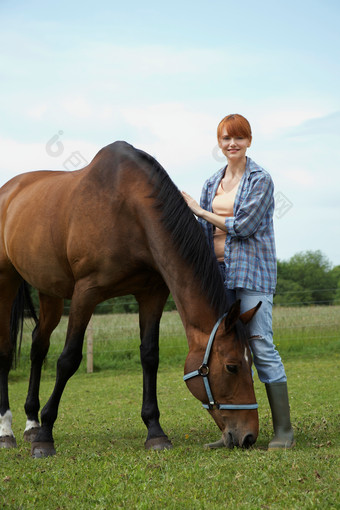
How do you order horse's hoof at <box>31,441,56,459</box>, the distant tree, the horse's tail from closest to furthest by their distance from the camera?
horse's hoof at <box>31,441,56,459</box> < the horse's tail < the distant tree

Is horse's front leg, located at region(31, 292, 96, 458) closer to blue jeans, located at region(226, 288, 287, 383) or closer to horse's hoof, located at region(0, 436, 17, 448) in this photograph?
horse's hoof, located at region(0, 436, 17, 448)

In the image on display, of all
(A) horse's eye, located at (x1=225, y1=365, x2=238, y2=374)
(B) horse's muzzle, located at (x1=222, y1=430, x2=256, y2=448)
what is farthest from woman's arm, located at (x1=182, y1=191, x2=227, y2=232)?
(B) horse's muzzle, located at (x1=222, y1=430, x2=256, y2=448)

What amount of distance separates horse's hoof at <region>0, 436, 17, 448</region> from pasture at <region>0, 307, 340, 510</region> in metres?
0.09

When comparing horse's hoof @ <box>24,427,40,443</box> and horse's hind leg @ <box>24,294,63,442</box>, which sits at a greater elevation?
horse's hind leg @ <box>24,294,63,442</box>

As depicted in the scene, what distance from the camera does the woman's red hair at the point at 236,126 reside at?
14.0 feet

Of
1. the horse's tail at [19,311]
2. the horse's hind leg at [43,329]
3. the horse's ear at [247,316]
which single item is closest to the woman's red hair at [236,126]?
the horse's ear at [247,316]

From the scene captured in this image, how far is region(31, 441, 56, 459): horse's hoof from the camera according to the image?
432cm

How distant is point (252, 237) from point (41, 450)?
2.29m

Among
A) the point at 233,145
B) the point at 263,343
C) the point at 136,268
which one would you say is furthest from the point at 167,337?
the point at 233,145

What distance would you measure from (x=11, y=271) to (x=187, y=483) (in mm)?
3116

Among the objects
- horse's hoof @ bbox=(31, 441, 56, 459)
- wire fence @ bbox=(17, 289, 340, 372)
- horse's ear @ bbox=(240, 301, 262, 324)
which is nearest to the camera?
horse's ear @ bbox=(240, 301, 262, 324)

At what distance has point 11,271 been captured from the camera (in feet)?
18.2

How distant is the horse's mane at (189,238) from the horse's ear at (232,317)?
0.17 metres

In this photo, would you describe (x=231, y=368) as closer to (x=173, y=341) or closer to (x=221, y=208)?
(x=221, y=208)
